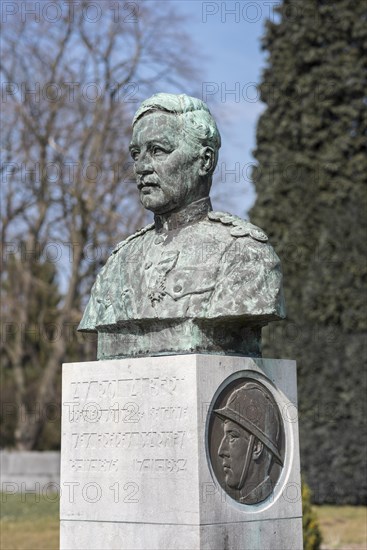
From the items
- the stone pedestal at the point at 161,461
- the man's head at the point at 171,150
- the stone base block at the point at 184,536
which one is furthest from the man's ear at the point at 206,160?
the stone base block at the point at 184,536

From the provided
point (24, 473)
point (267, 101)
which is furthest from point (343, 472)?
point (24, 473)

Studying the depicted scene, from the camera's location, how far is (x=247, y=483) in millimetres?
6082

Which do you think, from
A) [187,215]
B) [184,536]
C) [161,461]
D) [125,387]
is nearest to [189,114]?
[187,215]

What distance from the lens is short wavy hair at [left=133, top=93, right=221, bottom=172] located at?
643 cm

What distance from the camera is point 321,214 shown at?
15258 millimetres

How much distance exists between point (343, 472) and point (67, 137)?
10383 mm

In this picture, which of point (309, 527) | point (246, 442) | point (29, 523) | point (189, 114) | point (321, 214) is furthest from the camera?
point (321, 214)

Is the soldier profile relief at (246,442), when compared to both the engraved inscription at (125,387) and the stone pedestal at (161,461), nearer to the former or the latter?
the stone pedestal at (161,461)

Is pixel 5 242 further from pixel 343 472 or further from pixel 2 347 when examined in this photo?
pixel 343 472

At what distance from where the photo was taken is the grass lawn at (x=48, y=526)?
11305 millimetres

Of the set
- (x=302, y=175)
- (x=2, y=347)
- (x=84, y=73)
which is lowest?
(x=2, y=347)

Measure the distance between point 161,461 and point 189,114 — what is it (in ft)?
7.14

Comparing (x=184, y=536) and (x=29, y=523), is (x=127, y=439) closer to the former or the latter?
(x=184, y=536)

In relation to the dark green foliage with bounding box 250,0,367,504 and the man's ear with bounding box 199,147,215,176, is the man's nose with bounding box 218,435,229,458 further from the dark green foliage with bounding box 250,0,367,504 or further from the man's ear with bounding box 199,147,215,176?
the dark green foliage with bounding box 250,0,367,504
